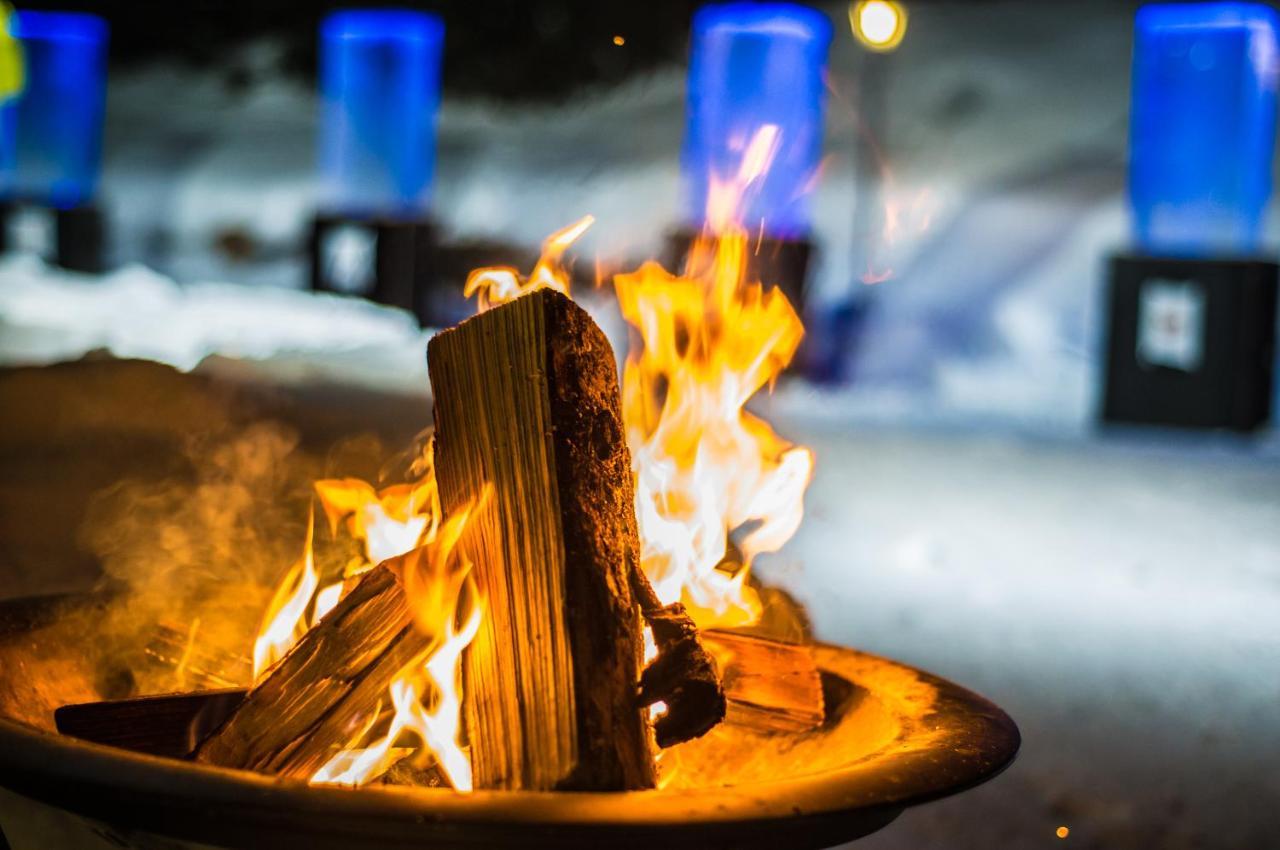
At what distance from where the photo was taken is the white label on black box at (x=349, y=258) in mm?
14117

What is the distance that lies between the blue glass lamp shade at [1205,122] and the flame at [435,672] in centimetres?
923

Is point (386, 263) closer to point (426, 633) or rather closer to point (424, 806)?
point (426, 633)

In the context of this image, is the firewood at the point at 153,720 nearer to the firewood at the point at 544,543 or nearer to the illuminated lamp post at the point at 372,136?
the firewood at the point at 544,543

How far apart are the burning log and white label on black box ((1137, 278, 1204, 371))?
29.5ft

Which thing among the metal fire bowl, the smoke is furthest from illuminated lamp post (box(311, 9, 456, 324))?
the metal fire bowl

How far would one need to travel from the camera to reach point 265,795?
1395 mm

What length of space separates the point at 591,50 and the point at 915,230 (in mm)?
7319

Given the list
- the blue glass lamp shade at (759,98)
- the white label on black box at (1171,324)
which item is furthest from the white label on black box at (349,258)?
the white label on black box at (1171,324)

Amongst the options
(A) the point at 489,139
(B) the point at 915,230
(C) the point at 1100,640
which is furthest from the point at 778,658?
(A) the point at 489,139

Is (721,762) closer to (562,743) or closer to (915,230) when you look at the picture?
(562,743)

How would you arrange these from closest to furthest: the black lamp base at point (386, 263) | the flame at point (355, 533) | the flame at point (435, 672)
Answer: the flame at point (435, 672) < the flame at point (355, 533) < the black lamp base at point (386, 263)

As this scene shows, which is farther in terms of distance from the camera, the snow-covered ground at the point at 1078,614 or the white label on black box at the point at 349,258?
the white label on black box at the point at 349,258

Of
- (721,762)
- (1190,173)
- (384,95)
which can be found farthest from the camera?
(384,95)

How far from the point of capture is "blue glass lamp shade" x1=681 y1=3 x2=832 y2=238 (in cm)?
1166
